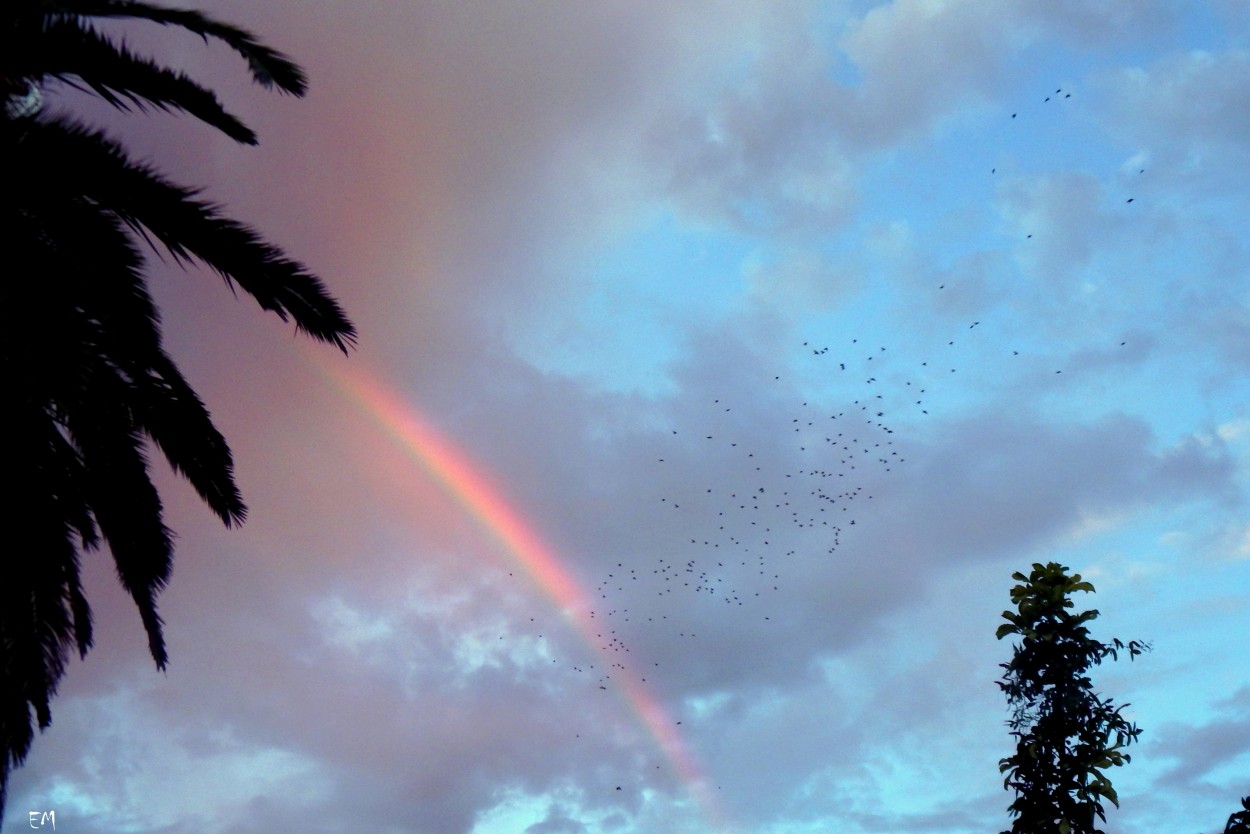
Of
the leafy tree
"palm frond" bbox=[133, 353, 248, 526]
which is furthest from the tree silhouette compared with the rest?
"palm frond" bbox=[133, 353, 248, 526]

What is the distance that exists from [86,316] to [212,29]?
3606mm

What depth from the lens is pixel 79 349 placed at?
36.6ft

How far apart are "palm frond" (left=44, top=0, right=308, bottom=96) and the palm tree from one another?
0.02 meters

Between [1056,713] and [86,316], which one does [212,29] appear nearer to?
[86,316]

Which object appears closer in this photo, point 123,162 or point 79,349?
point 79,349

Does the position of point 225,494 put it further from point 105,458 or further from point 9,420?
point 9,420

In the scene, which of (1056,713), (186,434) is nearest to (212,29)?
(186,434)

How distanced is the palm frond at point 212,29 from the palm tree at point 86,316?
0.06 ft

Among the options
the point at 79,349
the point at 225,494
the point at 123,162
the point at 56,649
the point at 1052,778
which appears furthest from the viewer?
the point at 1052,778

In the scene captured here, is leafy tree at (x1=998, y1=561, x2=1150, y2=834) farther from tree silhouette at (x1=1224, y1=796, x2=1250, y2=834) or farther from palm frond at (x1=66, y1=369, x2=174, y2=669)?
palm frond at (x1=66, y1=369, x2=174, y2=669)

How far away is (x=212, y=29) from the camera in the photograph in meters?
13.2

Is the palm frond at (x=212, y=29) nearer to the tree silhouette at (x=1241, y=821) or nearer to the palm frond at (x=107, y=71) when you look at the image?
the palm frond at (x=107, y=71)

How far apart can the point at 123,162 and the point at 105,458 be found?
3974 mm

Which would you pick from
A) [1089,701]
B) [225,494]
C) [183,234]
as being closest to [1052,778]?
[1089,701]
